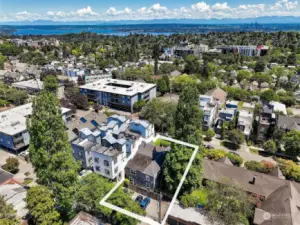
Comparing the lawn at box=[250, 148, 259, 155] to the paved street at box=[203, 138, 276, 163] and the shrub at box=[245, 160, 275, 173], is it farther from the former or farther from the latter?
the shrub at box=[245, 160, 275, 173]

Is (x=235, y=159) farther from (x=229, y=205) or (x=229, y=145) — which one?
(x=229, y=205)

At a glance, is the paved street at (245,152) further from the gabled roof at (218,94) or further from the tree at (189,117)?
the gabled roof at (218,94)

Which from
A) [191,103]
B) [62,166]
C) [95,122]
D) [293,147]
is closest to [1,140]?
[95,122]

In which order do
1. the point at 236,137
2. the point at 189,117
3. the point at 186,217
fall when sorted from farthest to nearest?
the point at 236,137, the point at 189,117, the point at 186,217


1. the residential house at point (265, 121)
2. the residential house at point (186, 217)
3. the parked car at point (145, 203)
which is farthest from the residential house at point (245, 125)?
the parked car at point (145, 203)

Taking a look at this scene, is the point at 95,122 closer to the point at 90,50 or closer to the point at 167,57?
the point at 167,57

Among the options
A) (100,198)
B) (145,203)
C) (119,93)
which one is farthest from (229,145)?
(119,93)

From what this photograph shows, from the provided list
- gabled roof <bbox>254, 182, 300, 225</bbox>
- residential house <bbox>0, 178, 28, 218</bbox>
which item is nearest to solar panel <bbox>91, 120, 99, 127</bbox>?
residential house <bbox>0, 178, 28, 218</bbox>
